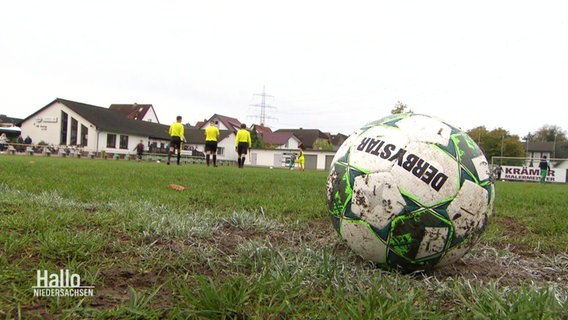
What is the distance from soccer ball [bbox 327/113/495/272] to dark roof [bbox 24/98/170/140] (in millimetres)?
47820

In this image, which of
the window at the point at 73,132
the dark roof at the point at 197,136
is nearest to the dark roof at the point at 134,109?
the dark roof at the point at 197,136

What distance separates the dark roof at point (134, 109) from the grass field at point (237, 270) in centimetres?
6685

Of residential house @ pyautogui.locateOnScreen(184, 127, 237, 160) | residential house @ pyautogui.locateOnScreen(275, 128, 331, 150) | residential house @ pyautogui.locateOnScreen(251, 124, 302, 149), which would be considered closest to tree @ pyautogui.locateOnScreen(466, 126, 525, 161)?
residential house @ pyautogui.locateOnScreen(275, 128, 331, 150)

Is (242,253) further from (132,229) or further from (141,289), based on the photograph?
(132,229)

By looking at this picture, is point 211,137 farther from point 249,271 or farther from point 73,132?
point 73,132

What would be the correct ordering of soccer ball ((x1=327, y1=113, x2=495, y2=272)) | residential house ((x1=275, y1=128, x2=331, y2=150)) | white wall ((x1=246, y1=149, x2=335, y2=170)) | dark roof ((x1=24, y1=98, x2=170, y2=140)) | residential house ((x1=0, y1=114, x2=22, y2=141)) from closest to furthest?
1. soccer ball ((x1=327, y1=113, x2=495, y2=272))
2. residential house ((x1=0, y1=114, x2=22, y2=141))
3. dark roof ((x1=24, y1=98, x2=170, y2=140))
4. white wall ((x1=246, y1=149, x2=335, y2=170))
5. residential house ((x1=275, y1=128, x2=331, y2=150))

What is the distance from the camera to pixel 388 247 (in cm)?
246

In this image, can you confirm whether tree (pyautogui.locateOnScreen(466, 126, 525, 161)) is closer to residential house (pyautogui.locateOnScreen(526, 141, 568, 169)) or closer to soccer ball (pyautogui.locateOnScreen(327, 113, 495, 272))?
residential house (pyautogui.locateOnScreen(526, 141, 568, 169))

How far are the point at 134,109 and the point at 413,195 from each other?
72407 millimetres

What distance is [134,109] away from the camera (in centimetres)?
6888

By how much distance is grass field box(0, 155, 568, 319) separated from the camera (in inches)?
69.8

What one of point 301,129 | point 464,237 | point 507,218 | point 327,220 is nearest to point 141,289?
point 464,237

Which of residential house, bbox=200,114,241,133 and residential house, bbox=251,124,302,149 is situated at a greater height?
residential house, bbox=200,114,241,133

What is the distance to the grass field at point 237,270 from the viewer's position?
1772 mm
